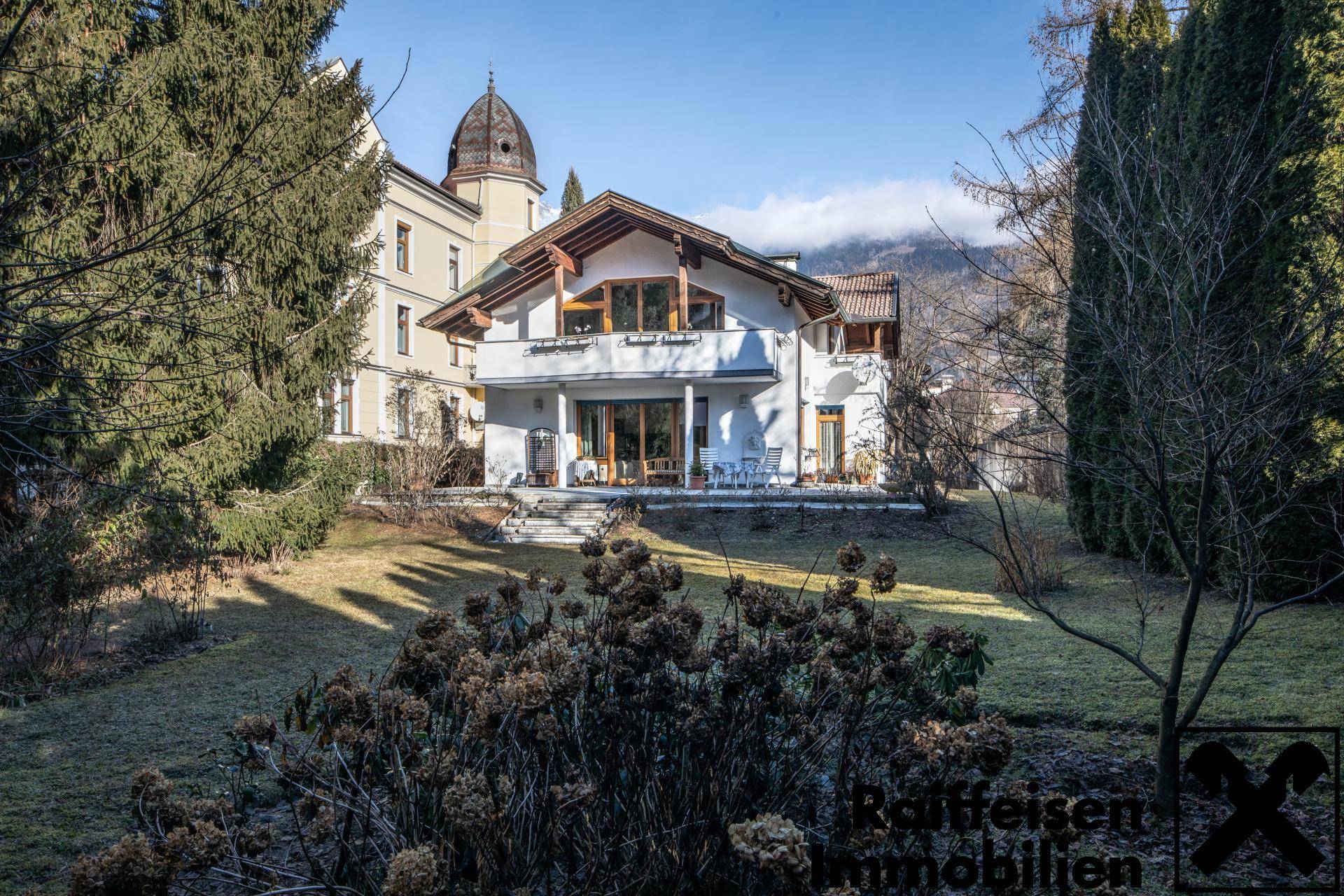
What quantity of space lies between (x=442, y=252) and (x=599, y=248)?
34.7ft

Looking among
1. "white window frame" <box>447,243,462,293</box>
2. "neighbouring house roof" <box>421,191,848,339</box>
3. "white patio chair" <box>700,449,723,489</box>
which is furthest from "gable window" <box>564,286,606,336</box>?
"white window frame" <box>447,243,462,293</box>

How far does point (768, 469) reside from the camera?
21953mm

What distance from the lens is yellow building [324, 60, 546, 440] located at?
2703cm

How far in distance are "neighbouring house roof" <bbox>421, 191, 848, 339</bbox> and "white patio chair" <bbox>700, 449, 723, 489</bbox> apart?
4626 mm

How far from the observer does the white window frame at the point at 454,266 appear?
106 ft

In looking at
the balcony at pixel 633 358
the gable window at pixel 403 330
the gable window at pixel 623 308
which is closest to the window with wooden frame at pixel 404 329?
the gable window at pixel 403 330

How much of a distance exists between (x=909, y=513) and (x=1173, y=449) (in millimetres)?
13610

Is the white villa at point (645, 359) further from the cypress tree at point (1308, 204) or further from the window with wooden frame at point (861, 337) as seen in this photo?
the cypress tree at point (1308, 204)

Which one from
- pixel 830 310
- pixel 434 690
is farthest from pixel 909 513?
pixel 434 690

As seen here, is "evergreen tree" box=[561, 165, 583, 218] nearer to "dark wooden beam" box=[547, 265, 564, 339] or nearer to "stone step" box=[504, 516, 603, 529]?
"dark wooden beam" box=[547, 265, 564, 339]

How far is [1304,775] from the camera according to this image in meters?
2.82

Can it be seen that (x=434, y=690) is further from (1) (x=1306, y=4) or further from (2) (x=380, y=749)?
(1) (x=1306, y=4)

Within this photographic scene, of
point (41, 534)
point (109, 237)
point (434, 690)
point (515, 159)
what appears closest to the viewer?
point (434, 690)

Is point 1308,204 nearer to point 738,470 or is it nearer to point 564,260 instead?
point 738,470
